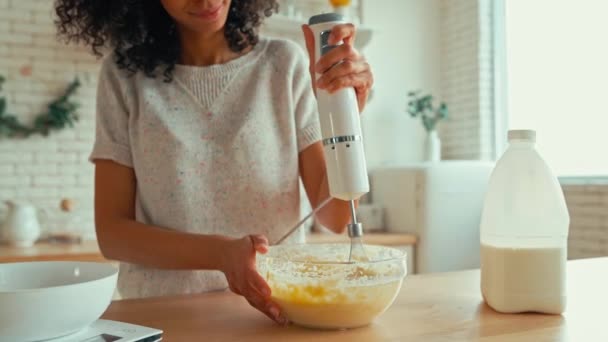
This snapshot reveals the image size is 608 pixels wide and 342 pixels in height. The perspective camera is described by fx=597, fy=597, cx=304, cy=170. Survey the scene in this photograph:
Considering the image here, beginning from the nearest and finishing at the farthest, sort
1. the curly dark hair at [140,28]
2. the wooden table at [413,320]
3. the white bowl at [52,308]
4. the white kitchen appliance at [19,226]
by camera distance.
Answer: the white bowl at [52,308], the wooden table at [413,320], the curly dark hair at [140,28], the white kitchen appliance at [19,226]

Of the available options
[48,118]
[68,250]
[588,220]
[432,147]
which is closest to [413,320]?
[68,250]

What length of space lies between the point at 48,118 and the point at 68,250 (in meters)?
0.72

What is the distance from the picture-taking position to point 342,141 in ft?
2.32

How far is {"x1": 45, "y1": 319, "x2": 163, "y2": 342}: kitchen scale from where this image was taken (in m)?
0.61

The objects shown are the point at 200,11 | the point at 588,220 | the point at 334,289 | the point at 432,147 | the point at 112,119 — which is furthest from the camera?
the point at 432,147

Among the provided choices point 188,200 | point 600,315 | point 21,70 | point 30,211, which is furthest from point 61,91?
point 600,315

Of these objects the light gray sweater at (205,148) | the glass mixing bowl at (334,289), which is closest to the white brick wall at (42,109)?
the light gray sweater at (205,148)

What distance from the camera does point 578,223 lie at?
8.85 feet

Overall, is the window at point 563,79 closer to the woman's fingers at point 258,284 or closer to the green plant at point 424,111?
the green plant at point 424,111

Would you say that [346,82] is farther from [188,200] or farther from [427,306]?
[188,200]

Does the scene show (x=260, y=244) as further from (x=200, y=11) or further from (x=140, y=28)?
(x=140, y=28)

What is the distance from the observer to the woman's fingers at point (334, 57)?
0.74 m

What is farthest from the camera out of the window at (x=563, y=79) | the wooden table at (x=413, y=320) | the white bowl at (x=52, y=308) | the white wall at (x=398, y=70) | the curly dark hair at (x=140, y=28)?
the white wall at (x=398, y=70)

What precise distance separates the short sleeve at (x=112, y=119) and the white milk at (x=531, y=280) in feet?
2.34
